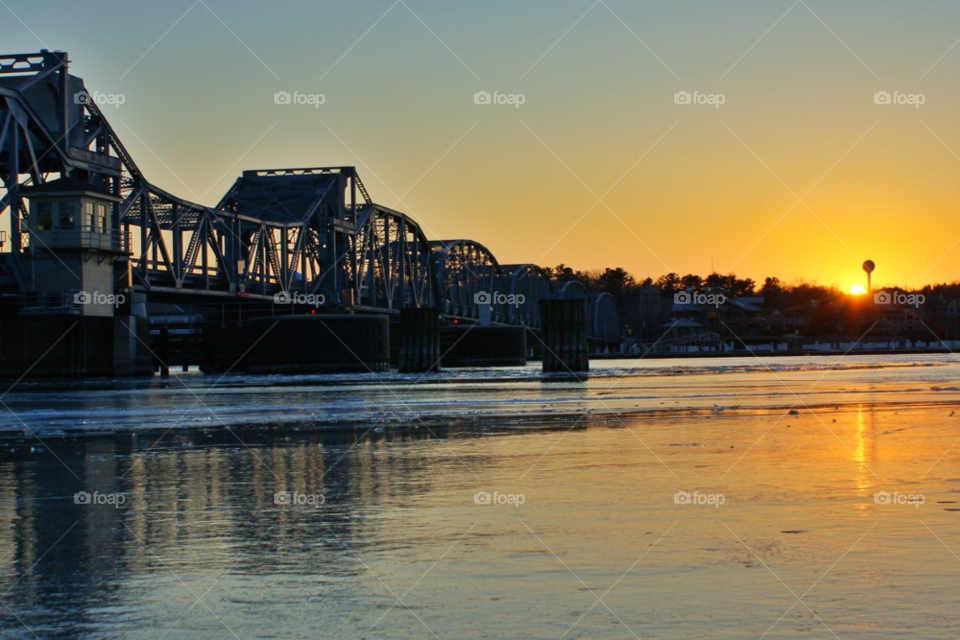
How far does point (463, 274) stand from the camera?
134 m

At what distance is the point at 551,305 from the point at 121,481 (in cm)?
5771

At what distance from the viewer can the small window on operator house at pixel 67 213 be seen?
56.8 meters

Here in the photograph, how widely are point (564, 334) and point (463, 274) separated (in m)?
66.0

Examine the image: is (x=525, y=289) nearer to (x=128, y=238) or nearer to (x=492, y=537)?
(x=128, y=238)

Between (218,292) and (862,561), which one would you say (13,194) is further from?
(862,561)

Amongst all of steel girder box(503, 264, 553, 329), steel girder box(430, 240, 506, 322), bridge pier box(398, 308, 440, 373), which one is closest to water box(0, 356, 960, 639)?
bridge pier box(398, 308, 440, 373)

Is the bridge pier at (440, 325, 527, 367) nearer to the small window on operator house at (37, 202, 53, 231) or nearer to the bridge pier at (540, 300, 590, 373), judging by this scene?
the bridge pier at (540, 300, 590, 373)

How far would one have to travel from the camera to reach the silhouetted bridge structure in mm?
56125

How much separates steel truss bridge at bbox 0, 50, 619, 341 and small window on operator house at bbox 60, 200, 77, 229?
1.95 m

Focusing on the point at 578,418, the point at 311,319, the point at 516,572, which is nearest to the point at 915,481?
the point at 516,572

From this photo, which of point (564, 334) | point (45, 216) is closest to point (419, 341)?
point (564, 334)

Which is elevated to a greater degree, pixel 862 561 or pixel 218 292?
pixel 218 292

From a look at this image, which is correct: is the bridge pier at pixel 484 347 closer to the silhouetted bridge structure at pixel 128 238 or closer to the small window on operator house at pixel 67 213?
the silhouetted bridge structure at pixel 128 238

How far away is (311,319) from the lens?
7381 centimetres
